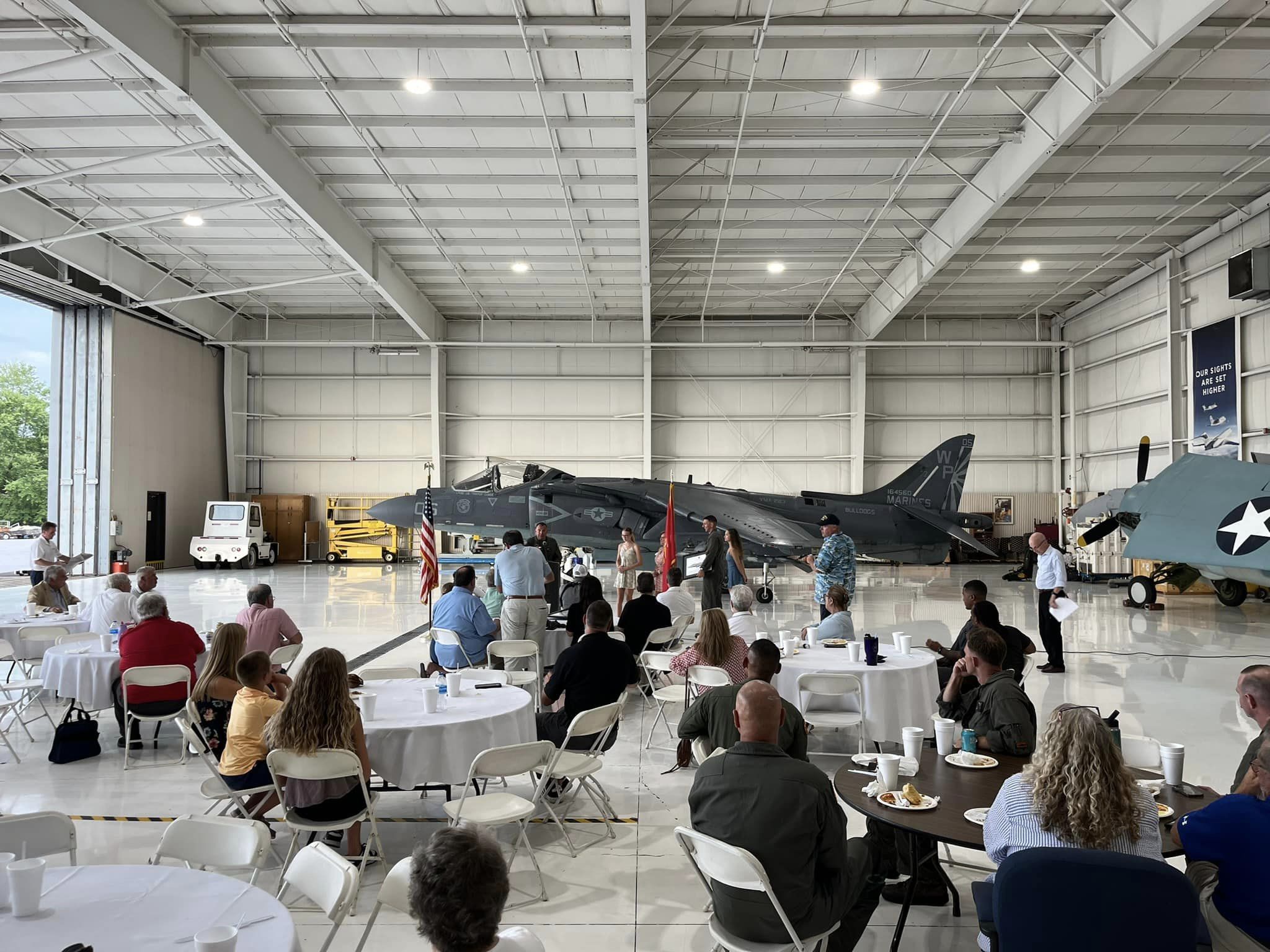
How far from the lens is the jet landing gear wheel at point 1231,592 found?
16078 millimetres

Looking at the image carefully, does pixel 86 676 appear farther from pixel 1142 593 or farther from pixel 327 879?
pixel 1142 593

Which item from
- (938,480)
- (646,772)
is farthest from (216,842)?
(938,480)

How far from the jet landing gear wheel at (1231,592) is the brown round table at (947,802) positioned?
15.5 meters

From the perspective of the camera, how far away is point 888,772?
130 inches

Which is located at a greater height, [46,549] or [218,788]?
[46,549]

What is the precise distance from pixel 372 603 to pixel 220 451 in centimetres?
1510

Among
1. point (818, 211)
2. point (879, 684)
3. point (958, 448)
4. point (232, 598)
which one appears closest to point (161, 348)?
point (232, 598)

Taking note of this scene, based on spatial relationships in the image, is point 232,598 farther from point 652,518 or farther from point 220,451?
point 220,451

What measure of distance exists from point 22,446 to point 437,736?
44341 mm

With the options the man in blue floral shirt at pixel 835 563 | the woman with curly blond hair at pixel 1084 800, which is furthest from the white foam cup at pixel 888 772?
the man in blue floral shirt at pixel 835 563

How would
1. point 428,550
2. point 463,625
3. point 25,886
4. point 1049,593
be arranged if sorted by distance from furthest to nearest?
point 1049,593 → point 428,550 → point 463,625 → point 25,886

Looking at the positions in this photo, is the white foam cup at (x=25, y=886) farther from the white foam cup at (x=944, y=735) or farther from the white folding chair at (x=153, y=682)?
the white folding chair at (x=153, y=682)

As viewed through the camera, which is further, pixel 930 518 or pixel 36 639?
pixel 930 518

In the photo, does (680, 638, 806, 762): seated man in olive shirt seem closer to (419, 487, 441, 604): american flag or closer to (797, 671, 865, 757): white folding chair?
(797, 671, 865, 757): white folding chair
